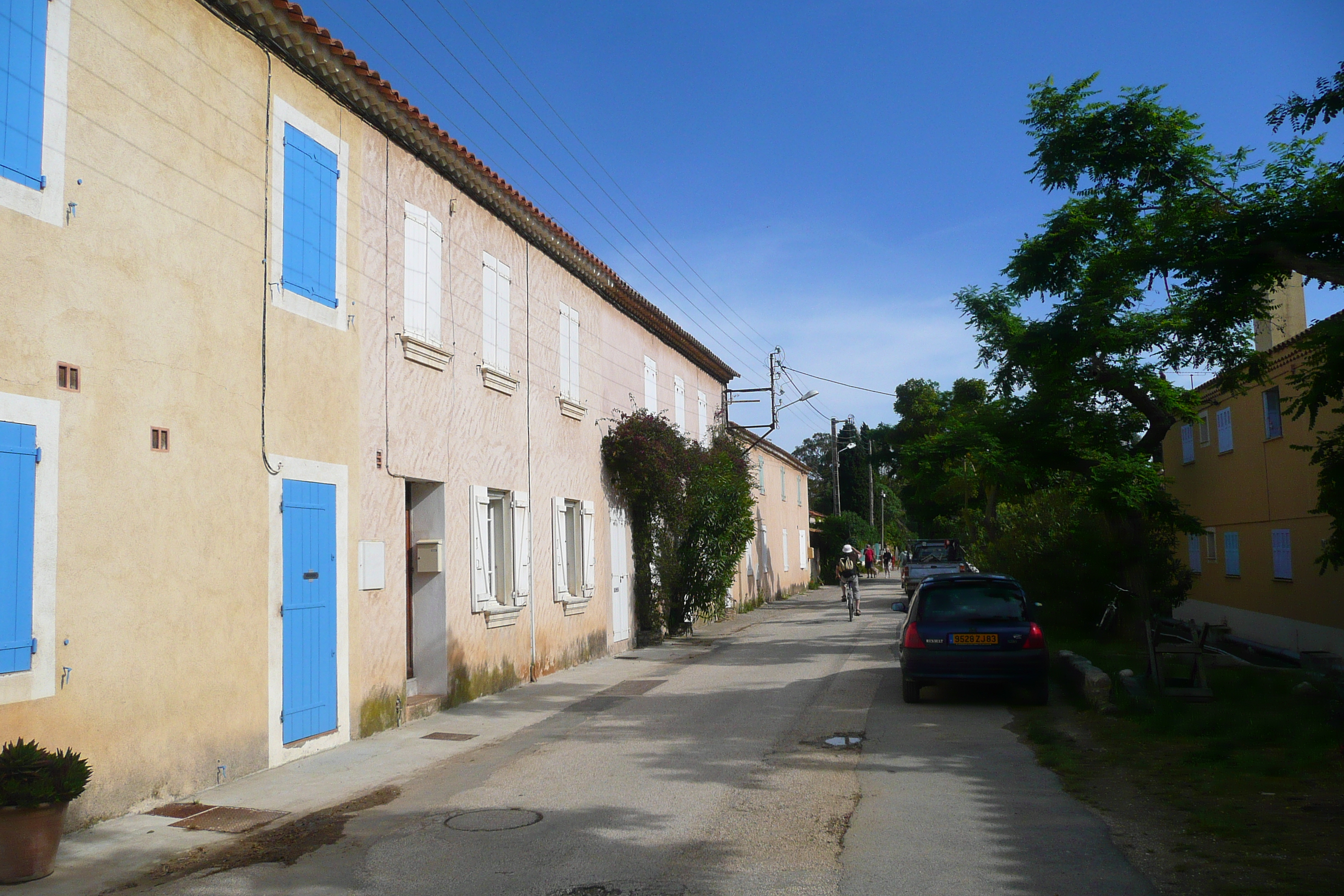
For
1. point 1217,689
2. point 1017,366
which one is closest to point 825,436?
point 1017,366

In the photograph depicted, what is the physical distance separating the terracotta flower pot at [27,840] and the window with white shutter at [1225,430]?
69.5ft

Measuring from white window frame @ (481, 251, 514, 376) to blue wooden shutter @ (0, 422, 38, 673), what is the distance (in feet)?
23.2

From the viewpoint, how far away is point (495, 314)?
1352 centimetres

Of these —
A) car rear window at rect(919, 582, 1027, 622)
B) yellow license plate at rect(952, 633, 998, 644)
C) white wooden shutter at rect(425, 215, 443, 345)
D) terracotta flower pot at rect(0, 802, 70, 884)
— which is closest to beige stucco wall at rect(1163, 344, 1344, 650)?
car rear window at rect(919, 582, 1027, 622)

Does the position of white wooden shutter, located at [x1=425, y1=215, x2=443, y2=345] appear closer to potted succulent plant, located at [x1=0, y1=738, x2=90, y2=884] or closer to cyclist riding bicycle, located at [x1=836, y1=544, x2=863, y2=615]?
potted succulent plant, located at [x1=0, y1=738, x2=90, y2=884]

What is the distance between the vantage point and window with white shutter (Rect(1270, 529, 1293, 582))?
17.9 m

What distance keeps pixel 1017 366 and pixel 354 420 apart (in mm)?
11482

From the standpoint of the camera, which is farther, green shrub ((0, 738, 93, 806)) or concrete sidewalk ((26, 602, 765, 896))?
concrete sidewalk ((26, 602, 765, 896))

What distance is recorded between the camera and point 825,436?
98.4 m

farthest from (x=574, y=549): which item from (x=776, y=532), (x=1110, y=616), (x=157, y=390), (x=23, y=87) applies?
(x=776, y=532)

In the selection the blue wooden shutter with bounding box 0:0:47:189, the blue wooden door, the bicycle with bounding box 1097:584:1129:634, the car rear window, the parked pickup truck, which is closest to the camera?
the blue wooden shutter with bounding box 0:0:47:189

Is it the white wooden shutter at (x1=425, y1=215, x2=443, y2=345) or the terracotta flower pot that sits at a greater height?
the white wooden shutter at (x1=425, y1=215, x2=443, y2=345)

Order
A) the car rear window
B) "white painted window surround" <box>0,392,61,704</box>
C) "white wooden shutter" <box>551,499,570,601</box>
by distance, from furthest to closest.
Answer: "white wooden shutter" <box>551,499,570,601</box> → the car rear window → "white painted window surround" <box>0,392,61,704</box>

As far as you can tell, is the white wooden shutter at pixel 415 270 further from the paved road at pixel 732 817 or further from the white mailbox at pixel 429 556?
the paved road at pixel 732 817
